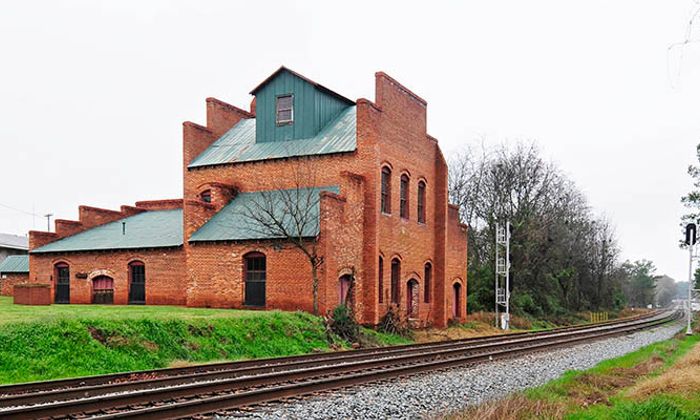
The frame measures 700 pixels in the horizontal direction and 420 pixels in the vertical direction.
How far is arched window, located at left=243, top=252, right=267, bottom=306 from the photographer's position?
2655cm

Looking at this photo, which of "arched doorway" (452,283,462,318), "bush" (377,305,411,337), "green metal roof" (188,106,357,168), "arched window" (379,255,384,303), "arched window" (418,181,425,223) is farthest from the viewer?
"arched doorway" (452,283,462,318)

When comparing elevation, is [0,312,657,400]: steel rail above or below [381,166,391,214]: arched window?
below

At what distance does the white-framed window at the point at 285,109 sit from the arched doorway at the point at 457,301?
1299 cm

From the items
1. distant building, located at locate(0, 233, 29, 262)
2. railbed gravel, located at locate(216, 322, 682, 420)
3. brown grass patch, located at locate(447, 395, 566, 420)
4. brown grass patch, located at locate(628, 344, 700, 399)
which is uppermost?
distant building, located at locate(0, 233, 29, 262)

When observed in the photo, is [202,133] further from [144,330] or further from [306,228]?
[144,330]

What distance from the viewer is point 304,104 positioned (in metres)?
30.8

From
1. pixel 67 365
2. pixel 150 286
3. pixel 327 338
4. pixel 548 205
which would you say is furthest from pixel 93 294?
pixel 548 205

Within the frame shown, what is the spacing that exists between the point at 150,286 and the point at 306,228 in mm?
9006

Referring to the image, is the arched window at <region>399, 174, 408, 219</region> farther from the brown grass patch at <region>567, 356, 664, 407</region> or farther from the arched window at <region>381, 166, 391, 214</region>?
the brown grass patch at <region>567, 356, 664, 407</region>

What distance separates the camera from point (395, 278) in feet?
99.5

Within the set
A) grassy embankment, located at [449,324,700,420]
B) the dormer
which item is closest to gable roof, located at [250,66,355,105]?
the dormer

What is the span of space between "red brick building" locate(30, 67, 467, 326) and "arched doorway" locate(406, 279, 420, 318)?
2.0 inches

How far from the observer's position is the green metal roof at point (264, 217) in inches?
1022

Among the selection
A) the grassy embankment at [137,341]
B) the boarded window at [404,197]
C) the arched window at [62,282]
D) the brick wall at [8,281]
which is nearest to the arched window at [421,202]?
the boarded window at [404,197]
